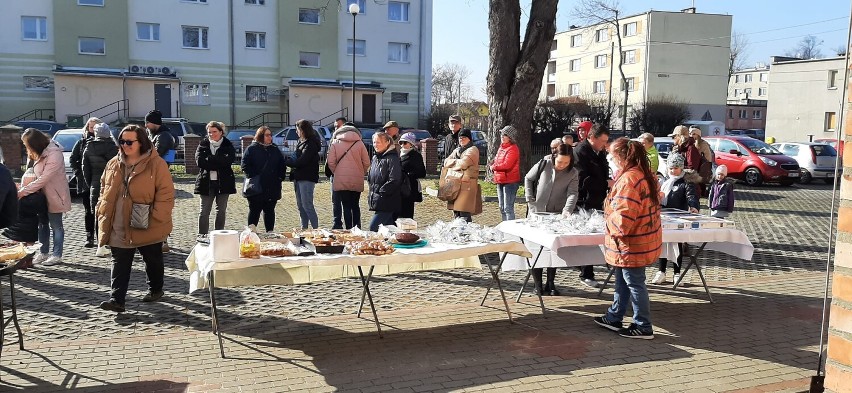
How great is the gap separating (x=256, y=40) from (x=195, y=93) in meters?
4.84

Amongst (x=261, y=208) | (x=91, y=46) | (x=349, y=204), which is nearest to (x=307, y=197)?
(x=261, y=208)

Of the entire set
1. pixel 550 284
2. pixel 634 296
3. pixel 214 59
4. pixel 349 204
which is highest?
pixel 214 59

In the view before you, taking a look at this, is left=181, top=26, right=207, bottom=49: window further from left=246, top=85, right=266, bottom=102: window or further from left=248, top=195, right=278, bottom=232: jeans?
left=248, top=195, right=278, bottom=232: jeans

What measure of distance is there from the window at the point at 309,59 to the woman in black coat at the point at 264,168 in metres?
33.9

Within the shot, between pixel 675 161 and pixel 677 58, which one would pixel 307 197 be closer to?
pixel 675 161

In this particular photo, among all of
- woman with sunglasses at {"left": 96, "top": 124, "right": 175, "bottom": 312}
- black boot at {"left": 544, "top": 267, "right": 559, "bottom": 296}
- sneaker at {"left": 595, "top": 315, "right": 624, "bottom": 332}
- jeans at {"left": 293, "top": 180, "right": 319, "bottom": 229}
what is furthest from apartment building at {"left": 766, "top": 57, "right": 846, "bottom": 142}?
woman with sunglasses at {"left": 96, "top": 124, "right": 175, "bottom": 312}

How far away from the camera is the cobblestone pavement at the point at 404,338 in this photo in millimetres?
5145

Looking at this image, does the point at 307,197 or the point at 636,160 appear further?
the point at 307,197

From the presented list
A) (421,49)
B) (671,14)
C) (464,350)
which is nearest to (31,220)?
(464,350)

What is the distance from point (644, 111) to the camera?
42375 millimetres

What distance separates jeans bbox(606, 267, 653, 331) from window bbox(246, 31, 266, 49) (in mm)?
38591

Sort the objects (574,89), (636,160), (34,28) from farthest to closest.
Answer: (574,89), (34,28), (636,160)

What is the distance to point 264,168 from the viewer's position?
9.64m

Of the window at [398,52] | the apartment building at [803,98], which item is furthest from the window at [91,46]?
the apartment building at [803,98]
